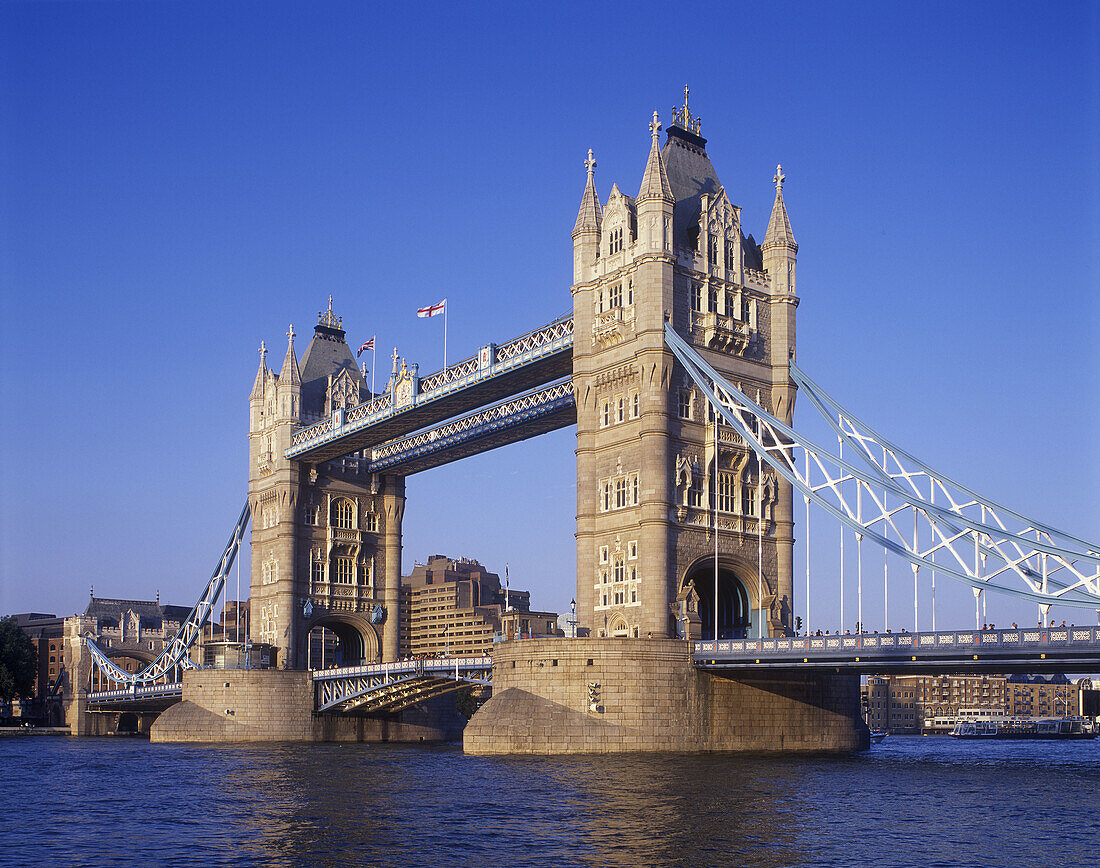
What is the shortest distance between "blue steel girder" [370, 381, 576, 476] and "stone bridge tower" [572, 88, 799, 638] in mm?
7130

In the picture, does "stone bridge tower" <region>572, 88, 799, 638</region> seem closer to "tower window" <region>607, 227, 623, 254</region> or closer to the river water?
"tower window" <region>607, 227, 623, 254</region>

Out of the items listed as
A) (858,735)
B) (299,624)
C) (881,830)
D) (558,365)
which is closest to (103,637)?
(299,624)

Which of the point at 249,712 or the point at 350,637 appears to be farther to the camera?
the point at 350,637

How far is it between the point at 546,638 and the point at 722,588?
1412 centimetres

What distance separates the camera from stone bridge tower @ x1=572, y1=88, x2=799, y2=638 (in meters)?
72.2

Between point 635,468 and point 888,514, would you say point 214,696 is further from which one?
point 888,514

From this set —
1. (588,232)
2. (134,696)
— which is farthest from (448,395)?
(134,696)

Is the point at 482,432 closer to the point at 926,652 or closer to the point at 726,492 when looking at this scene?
the point at 726,492

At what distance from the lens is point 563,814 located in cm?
4244

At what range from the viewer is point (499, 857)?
1368 inches

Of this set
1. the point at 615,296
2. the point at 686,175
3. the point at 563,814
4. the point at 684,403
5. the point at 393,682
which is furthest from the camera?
the point at 393,682

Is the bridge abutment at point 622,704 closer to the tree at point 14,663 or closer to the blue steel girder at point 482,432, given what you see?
the blue steel girder at point 482,432

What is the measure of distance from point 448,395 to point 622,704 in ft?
99.4

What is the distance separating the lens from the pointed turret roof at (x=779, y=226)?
79.6 meters
